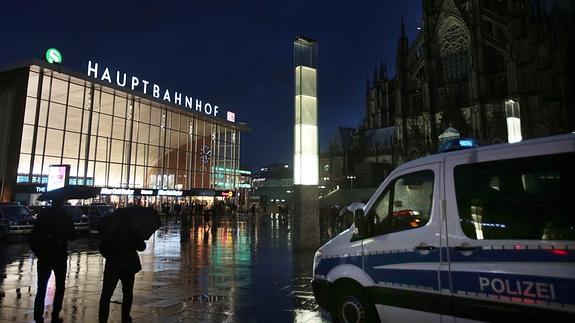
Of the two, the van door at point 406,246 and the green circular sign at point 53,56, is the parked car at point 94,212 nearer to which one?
the green circular sign at point 53,56

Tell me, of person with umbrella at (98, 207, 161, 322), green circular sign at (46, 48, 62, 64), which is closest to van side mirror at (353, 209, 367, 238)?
person with umbrella at (98, 207, 161, 322)

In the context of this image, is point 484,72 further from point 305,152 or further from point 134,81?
point 305,152

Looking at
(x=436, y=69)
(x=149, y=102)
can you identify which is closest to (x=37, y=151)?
(x=149, y=102)

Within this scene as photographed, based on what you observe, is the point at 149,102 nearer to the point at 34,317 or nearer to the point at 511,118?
the point at 511,118

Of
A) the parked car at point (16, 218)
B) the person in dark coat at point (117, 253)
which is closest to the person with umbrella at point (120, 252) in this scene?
the person in dark coat at point (117, 253)

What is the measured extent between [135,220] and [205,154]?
52.6 metres

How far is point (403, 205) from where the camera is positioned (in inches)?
197

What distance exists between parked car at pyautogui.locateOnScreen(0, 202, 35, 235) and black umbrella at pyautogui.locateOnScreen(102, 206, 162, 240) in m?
17.1

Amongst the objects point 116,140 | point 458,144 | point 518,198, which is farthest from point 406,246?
point 116,140

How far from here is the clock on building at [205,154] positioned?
187 ft

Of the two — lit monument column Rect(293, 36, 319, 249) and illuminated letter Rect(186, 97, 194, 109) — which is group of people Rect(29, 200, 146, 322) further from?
illuminated letter Rect(186, 97, 194, 109)

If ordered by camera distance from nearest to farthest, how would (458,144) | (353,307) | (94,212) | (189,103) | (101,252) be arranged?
(458,144) → (353,307) → (101,252) → (94,212) → (189,103)

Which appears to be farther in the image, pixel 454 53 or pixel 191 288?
pixel 454 53

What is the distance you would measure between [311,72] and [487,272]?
563 inches
